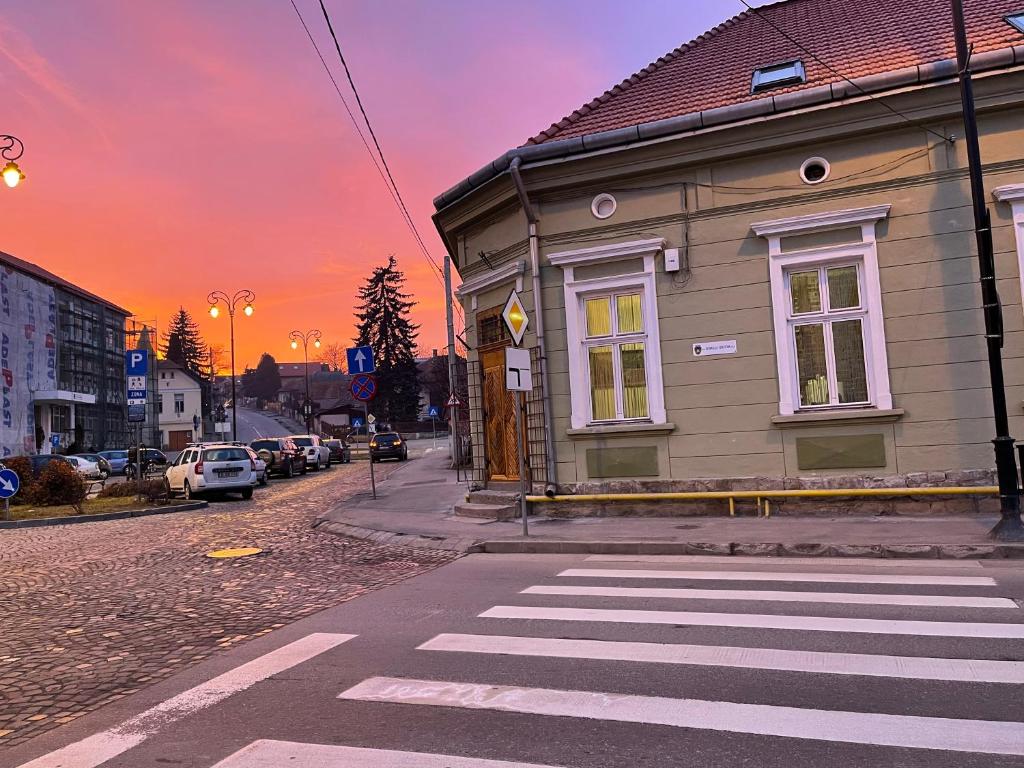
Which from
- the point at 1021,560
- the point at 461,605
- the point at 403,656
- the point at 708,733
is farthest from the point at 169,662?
the point at 1021,560

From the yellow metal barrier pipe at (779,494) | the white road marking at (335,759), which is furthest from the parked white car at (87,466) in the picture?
the white road marking at (335,759)

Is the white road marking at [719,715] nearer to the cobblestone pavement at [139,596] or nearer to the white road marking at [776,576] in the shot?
the cobblestone pavement at [139,596]

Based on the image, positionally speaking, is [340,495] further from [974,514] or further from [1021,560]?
[1021,560]

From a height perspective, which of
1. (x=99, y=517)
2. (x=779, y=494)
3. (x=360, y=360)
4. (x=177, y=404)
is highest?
(x=177, y=404)

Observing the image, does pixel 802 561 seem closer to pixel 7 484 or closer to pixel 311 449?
pixel 7 484

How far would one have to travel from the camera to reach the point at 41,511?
19328 millimetres

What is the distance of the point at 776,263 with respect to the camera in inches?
478

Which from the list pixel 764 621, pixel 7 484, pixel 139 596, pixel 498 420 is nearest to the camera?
pixel 764 621

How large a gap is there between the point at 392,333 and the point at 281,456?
5268cm

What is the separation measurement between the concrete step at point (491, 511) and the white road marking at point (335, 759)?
949 centimetres

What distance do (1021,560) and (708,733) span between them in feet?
20.3

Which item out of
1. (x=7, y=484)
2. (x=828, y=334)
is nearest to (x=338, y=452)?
(x=7, y=484)

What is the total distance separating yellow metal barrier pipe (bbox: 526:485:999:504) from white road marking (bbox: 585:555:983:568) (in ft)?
8.88

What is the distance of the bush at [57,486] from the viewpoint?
68.3ft
